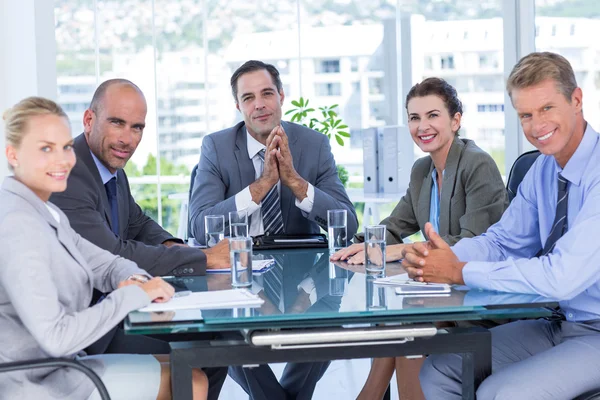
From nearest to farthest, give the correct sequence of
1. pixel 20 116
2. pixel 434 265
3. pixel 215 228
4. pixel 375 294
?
pixel 20 116 < pixel 375 294 < pixel 434 265 < pixel 215 228

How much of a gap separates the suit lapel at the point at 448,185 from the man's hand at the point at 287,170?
1.92 ft

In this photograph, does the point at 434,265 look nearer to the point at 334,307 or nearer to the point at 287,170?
the point at 334,307

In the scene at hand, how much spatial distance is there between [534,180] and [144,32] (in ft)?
18.1

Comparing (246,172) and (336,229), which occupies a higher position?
(246,172)

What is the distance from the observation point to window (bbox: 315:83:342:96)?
23.6ft

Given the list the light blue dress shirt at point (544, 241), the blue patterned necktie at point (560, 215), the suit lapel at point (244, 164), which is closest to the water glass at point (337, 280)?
the light blue dress shirt at point (544, 241)

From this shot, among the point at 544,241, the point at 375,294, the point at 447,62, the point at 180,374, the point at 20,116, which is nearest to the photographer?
the point at 180,374

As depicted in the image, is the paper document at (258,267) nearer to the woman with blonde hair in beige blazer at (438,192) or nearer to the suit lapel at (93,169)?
the woman with blonde hair in beige blazer at (438,192)

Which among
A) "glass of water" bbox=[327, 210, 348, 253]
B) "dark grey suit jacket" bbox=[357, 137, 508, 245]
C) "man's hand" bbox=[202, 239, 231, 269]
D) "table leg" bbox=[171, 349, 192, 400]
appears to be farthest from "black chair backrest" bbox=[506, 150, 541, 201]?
"table leg" bbox=[171, 349, 192, 400]

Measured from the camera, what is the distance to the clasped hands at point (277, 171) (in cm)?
329

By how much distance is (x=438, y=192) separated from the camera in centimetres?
322

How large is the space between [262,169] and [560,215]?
1.56 m

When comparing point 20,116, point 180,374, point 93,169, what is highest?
point 20,116

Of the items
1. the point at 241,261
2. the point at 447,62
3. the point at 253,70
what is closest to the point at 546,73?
the point at 241,261
